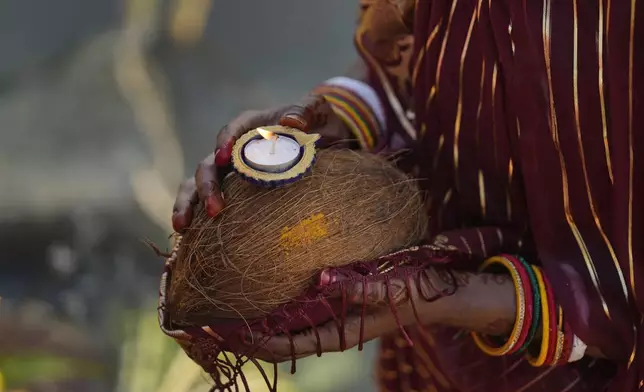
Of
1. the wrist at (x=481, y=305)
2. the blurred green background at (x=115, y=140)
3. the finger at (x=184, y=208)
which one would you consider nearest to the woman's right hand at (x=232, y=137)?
the finger at (x=184, y=208)

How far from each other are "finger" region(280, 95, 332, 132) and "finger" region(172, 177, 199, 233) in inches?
4.8

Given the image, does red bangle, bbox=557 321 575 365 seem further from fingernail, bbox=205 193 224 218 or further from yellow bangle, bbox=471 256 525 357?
fingernail, bbox=205 193 224 218

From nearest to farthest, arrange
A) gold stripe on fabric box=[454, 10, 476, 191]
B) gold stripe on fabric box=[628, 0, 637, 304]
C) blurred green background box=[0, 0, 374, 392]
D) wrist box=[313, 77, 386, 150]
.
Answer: gold stripe on fabric box=[628, 0, 637, 304], gold stripe on fabric box=[454, 10, 476, 191], wrist box=[313, 77, 386, 150], blurred green background box=[0, 0, 374, 392]

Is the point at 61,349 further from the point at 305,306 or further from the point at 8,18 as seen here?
the point at 305,306

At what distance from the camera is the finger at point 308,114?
63 centimetres

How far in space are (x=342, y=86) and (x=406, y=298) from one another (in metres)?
0.31

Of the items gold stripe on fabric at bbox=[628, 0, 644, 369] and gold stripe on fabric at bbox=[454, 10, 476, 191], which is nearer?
gold stripe on fabric at bbox=[628, 0, 644, 369]

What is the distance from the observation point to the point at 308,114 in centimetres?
66

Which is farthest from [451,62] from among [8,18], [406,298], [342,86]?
[8,18]

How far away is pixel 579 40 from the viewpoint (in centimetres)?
54

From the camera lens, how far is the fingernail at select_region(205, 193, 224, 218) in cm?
57

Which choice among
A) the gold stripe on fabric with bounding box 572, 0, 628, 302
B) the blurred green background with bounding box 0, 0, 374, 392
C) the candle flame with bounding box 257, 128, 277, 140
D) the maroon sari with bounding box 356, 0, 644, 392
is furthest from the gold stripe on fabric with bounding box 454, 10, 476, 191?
the blurred green background with bounding box 0, 0, 374, 392

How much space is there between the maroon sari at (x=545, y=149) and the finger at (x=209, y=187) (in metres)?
0.25

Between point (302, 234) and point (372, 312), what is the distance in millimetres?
101
